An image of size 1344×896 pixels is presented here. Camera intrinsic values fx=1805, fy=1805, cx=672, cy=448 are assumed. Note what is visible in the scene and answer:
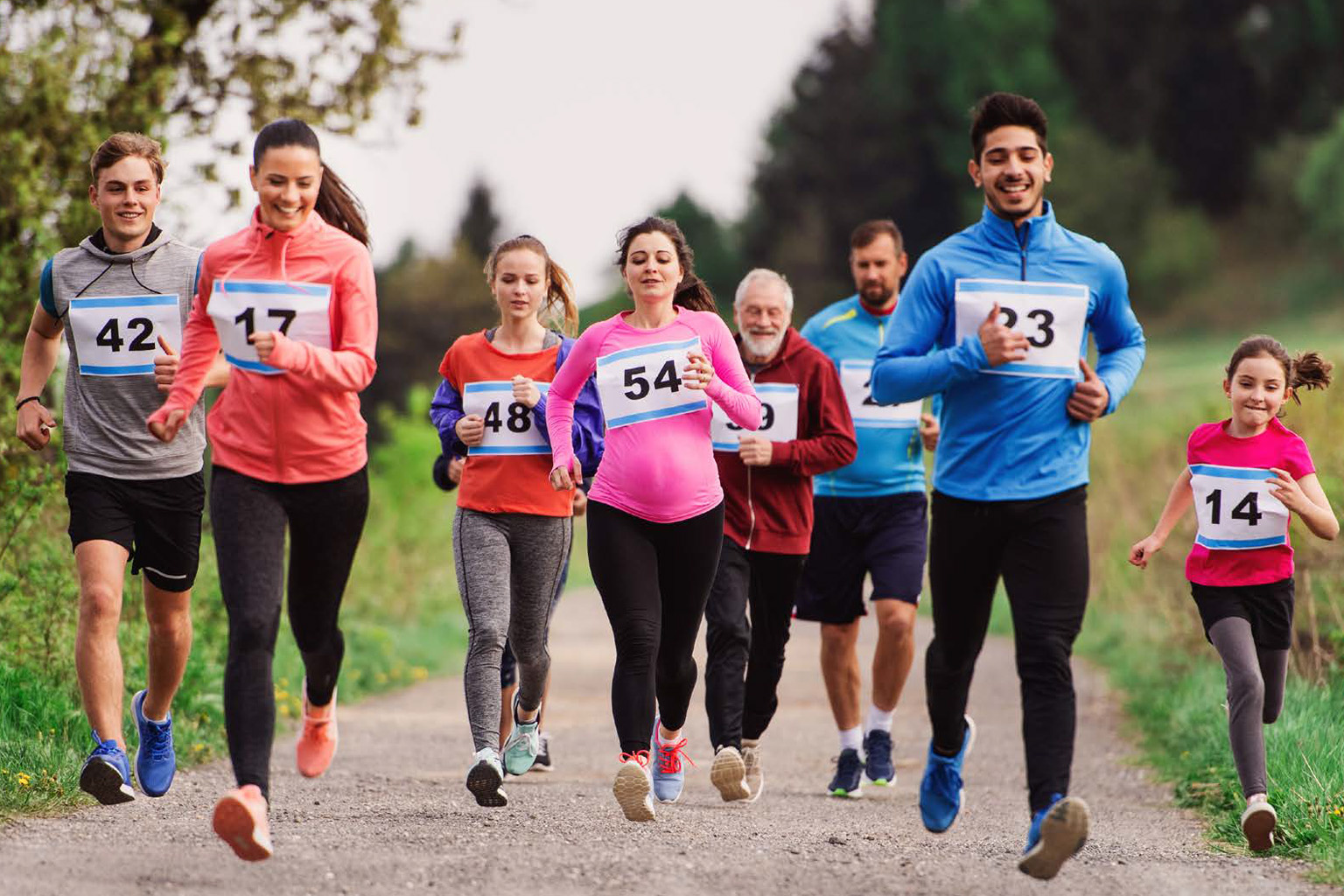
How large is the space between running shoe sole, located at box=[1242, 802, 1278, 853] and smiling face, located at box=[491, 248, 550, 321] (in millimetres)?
3448

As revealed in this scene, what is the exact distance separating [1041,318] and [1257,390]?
1199mm

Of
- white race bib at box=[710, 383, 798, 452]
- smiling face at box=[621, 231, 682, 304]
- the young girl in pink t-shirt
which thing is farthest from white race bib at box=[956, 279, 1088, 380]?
white race bib at box=[710, 383, 798, 452]

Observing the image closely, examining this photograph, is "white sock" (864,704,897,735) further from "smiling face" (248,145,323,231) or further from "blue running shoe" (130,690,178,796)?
"smiling face" (248,145,323,231)

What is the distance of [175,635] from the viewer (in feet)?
22.7

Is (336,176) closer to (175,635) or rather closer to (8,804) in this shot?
(175,635)

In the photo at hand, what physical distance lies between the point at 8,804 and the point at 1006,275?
4006 mm

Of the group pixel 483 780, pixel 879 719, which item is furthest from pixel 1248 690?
pixel 483 780

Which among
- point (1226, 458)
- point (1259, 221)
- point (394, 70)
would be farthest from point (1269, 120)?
point (1226, 458)

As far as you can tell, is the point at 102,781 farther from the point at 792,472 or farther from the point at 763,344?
the point at 763,344

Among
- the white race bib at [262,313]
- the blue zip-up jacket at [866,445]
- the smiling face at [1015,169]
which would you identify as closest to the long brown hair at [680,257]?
the blue zip-up jacket at [866,445]

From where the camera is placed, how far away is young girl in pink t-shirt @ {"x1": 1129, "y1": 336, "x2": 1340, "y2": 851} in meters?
6.62

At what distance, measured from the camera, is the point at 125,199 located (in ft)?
22.0

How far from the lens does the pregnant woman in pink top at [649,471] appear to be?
21.7ft

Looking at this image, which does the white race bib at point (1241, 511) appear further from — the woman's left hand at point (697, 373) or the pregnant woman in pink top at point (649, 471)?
the woman's left hand at point (697, 373)
